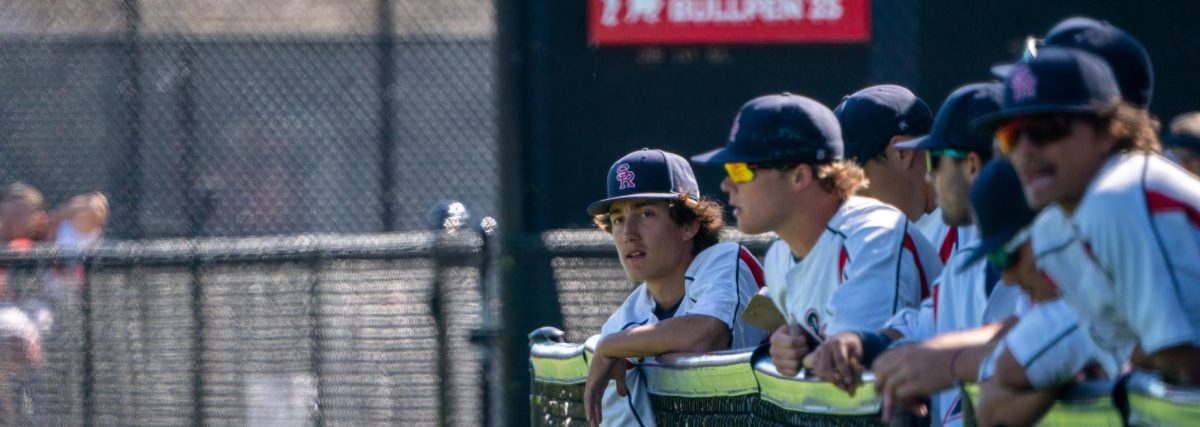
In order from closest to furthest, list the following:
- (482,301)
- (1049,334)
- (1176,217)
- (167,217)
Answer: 1. (1176,217)
2. (1049,334)
3. (482,301)
4. (167,217)

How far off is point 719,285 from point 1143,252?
203 centimetres

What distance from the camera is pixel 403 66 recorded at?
30.9 ft

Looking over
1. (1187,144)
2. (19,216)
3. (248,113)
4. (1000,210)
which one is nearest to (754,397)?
(1000,210)

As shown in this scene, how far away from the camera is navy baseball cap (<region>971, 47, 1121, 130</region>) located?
7.38ft

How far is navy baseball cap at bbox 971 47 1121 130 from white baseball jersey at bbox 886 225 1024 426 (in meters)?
0.55

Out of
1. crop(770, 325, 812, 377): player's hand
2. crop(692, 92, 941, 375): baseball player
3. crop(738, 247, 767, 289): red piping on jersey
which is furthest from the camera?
crop(738, 247, 767, 289): red piping on jersey

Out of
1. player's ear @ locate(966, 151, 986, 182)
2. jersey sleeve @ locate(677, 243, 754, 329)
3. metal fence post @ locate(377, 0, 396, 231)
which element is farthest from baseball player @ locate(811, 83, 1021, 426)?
metal fence post @ locate(377, 0, 396, 231)

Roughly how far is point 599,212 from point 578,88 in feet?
6.48

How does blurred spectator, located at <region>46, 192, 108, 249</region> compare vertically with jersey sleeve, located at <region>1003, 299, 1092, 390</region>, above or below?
above

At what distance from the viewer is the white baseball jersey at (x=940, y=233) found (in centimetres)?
355

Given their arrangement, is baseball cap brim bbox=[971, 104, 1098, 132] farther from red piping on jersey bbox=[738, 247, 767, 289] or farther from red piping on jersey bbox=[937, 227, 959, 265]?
red piping on jersey bbox=[738, 247, 767, 289]

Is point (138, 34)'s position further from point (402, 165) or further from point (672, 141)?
point (672, 141)

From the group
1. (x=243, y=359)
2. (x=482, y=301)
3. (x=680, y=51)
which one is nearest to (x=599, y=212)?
(x=482, y=301)

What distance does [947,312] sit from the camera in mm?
3010
